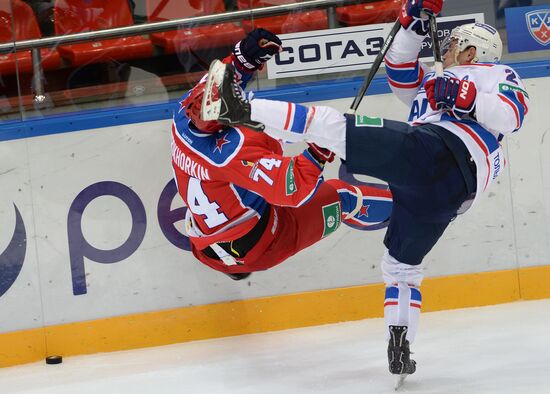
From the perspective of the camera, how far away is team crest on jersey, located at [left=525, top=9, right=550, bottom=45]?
14.5 feet

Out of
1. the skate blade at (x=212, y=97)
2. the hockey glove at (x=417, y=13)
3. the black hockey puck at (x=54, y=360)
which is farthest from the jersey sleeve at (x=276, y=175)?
the black hockey puck at (x=54, y=360)

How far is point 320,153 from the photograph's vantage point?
3.27 metres

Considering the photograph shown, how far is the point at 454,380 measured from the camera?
3.37m

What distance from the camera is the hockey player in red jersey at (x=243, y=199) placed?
3.52 meters

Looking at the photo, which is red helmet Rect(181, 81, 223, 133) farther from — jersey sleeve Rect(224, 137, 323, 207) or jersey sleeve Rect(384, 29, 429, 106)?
jersey sleeve Rect(384, 29, 429, 106)

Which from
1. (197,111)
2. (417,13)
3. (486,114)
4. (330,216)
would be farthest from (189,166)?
(486,114)

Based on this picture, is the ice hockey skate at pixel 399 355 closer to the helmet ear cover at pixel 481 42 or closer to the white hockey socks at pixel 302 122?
the white hockey socks at pixel 302 122

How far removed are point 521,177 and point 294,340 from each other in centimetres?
130

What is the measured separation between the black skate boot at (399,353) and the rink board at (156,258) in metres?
1.01

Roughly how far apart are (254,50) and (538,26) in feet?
4.95

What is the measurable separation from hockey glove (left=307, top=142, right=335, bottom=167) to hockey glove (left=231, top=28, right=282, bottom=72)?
2.01 feet

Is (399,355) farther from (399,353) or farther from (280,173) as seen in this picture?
(280,173)

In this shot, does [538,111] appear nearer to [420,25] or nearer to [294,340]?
[420,25]

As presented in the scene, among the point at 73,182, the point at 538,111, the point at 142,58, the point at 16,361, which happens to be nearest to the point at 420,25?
the point at 538,111
